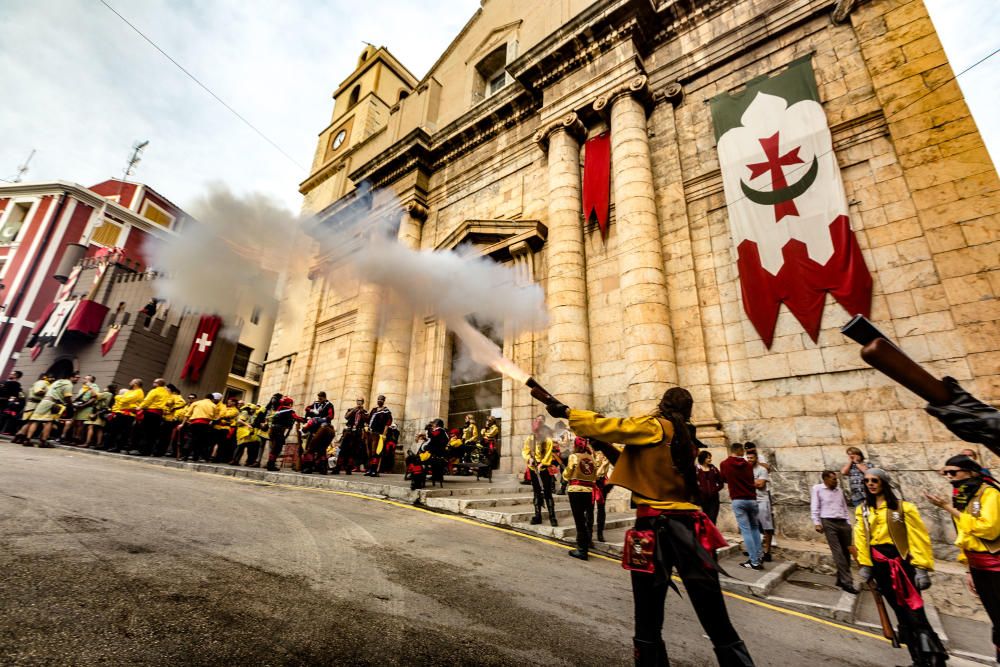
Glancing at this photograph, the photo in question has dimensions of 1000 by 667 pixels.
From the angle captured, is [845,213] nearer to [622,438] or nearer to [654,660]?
[622,438]

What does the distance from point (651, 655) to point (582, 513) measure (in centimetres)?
327

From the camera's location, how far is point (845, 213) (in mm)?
7973

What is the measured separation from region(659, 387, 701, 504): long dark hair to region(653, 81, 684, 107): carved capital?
448 inches

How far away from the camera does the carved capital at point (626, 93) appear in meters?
11.1

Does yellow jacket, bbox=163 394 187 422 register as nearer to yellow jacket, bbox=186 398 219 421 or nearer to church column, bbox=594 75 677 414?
yellow jacket, bbox=186 398 219 421

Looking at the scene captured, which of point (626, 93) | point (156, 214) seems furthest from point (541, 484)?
point (156, 214)

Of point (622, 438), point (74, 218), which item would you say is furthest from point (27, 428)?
point (74, 218)

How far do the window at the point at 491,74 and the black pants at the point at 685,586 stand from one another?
18808 millimetres

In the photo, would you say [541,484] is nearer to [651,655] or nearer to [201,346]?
[651,655]

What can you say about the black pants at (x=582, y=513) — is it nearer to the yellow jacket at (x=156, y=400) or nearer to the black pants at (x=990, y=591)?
the black pants at (x=990, y=591)

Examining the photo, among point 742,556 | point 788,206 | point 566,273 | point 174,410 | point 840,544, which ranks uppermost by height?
point 788,206

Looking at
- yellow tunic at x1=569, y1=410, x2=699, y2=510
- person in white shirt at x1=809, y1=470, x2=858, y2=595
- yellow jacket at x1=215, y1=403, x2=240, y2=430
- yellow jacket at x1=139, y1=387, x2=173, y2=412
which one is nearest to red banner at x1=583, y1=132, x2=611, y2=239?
person in white shirt at x1=809, y1=470, x2=858, y2=595

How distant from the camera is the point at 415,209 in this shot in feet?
54.6

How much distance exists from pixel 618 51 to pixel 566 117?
7.27 feet
